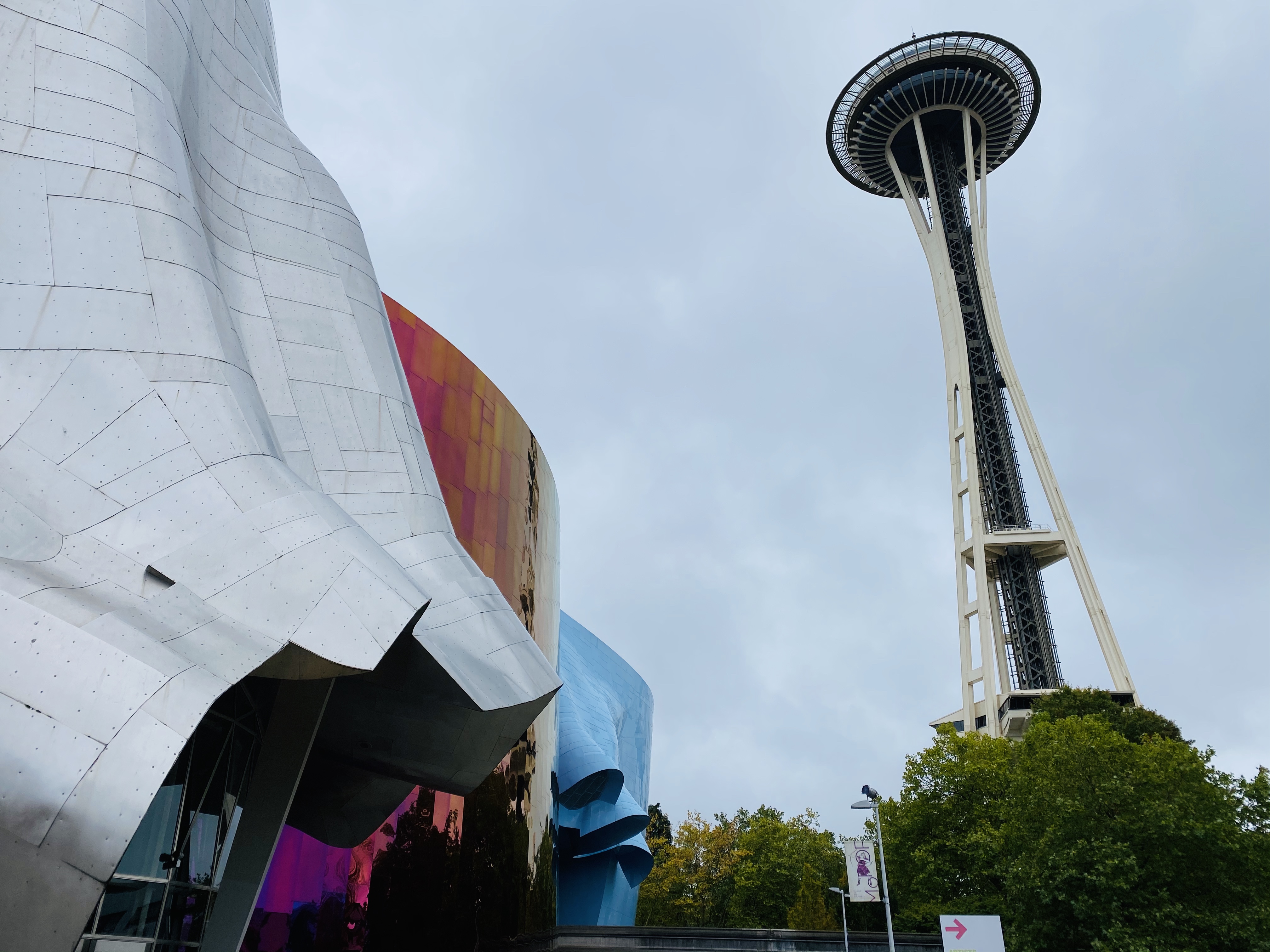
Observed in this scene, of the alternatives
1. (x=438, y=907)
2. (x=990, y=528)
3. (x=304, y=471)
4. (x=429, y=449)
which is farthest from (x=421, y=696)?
(x=990, y=528)

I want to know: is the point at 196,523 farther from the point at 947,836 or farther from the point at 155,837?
the point at 947,836

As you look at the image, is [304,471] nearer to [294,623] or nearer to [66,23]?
[294,623]

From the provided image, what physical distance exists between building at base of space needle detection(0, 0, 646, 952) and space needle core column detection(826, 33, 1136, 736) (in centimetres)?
5014

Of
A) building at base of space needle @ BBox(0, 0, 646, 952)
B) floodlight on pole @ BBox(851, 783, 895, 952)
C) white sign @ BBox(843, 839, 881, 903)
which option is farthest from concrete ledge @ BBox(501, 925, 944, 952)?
building at base of space needle @ BBox(0, 0, 646, 952)

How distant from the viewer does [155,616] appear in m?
7.08

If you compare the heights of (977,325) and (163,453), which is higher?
(977,325)

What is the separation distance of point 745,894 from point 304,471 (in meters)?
44.4

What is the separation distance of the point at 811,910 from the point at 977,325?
4500 cm

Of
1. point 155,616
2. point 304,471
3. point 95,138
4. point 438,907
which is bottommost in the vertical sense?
point 438,907

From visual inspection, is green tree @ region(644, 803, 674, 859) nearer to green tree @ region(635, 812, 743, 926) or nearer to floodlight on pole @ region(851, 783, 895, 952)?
green tree @ region(635, 812, 743, 926)

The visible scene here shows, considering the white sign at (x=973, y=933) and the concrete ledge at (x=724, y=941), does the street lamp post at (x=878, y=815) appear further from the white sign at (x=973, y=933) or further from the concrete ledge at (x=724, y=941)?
the white sign at (x=973, y=933)

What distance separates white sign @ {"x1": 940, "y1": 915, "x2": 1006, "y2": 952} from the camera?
57.7ft

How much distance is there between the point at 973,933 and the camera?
17766 mm

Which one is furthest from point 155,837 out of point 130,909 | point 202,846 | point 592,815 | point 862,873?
point 592,815
